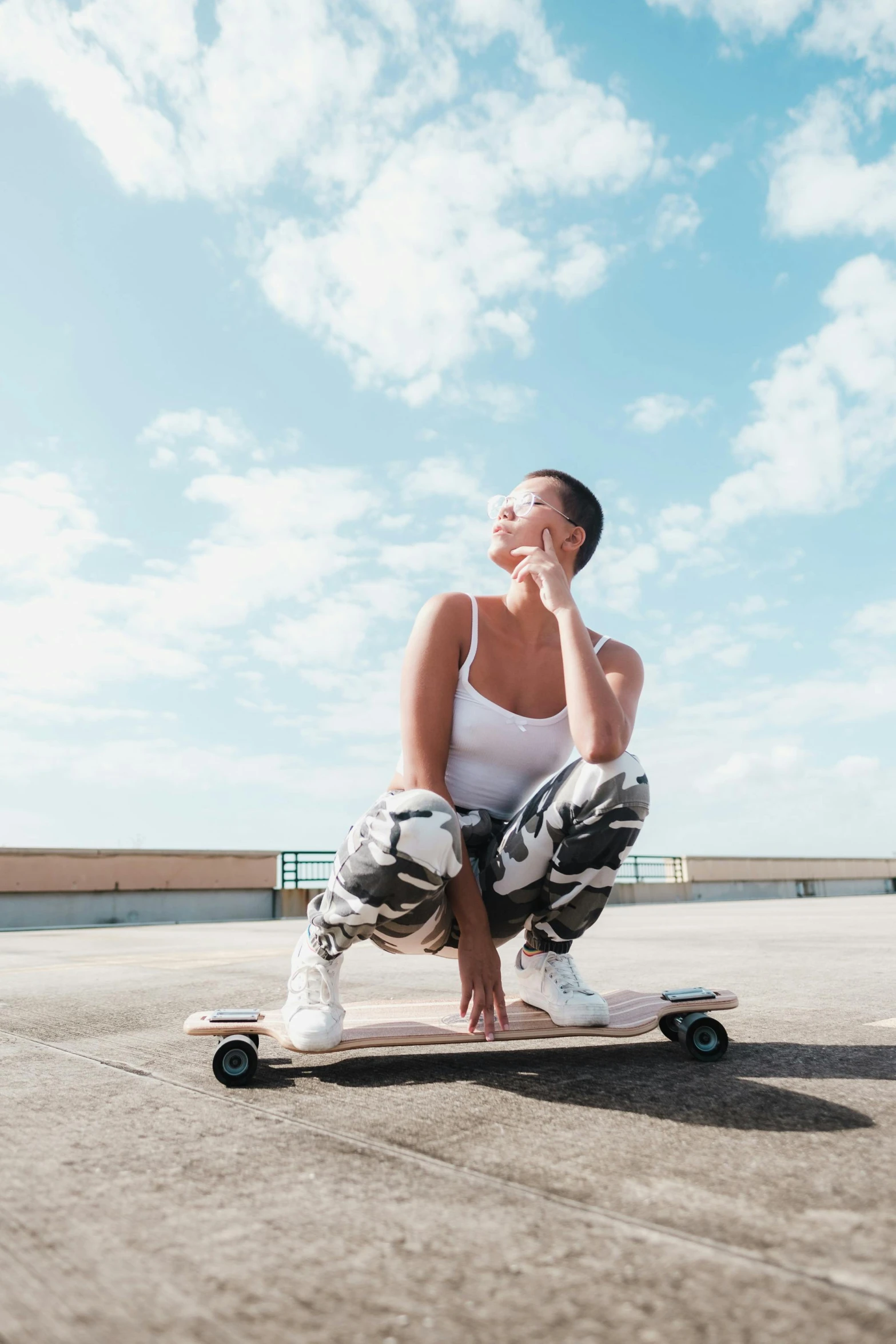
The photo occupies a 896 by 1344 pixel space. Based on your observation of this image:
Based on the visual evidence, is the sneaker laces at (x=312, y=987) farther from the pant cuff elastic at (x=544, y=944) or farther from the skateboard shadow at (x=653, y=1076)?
the pant cuff elastic at (x=544, y=944)

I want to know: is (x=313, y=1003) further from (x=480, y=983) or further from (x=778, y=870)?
(x=778, y=870)

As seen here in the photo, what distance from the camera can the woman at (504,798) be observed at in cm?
223

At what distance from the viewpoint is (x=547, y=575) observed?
2.61 metres

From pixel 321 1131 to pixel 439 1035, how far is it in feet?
2.07

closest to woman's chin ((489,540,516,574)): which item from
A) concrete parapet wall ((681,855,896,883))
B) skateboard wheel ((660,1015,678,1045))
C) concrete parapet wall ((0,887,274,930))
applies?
skateboard wheel ((660,1015,678,1045))

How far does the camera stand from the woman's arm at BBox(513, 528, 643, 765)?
235cm

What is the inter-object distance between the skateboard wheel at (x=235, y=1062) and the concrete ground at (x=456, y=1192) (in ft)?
0.10

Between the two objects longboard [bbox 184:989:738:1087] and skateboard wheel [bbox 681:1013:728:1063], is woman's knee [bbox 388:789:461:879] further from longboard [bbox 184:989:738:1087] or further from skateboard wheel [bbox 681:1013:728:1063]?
skateboard wheel [bbox 681:1013:728:1063]

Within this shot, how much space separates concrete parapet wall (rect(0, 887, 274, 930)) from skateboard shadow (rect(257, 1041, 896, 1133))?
48.7ft

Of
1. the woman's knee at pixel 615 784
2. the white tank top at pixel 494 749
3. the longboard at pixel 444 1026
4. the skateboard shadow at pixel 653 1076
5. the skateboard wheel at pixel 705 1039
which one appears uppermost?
the white tank top at pixel 494 749

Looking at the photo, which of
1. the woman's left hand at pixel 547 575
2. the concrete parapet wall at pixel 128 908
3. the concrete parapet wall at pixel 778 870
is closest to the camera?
the woman's left hand at pixel 547 575

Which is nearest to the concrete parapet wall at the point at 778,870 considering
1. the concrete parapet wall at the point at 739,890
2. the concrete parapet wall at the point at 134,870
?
the concrete parapet wall at the point at 739,890

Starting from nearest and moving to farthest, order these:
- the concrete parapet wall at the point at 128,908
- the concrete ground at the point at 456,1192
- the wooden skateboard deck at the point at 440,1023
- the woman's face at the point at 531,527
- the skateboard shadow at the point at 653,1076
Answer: the concrete ground at the point at 456,1192 < the skateboard shadow at the point at 653,1076 < the wooden skateboard deck at the point at 440,1023 < the woman's face at the point at 531,527 < the concrete parapet wall at the point at 128,908

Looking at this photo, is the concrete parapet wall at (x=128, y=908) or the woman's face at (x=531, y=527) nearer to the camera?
the woman's face at (x=531, y=527)
